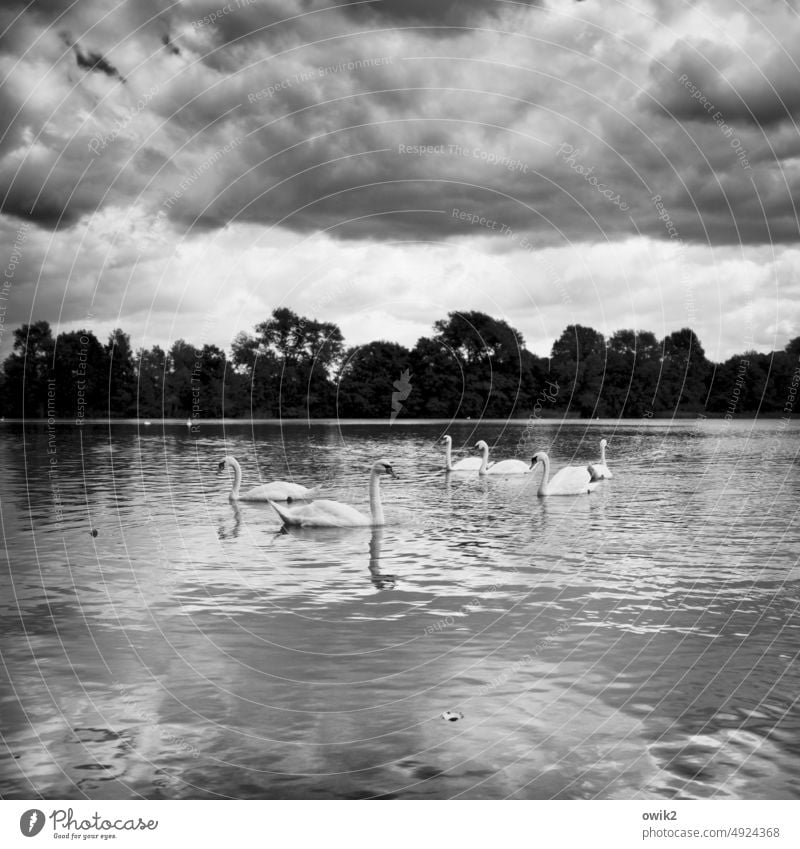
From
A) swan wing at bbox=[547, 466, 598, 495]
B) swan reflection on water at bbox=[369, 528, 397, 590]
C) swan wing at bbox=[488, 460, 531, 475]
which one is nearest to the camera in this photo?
swan reflection on water at bbox=[369, 528, 397, 590]

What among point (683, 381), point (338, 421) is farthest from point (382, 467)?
point (683, 381)

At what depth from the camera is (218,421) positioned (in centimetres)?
10494

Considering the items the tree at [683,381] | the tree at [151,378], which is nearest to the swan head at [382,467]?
the tree at [151,378]

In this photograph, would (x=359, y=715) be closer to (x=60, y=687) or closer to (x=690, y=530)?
(x=60, y=687)

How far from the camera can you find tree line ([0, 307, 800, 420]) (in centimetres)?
8275

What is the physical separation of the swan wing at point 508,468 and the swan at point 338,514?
15.9 m

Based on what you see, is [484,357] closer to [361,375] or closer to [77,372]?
[361,375]

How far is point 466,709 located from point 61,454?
149ft

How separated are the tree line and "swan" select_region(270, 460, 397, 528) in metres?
47.9

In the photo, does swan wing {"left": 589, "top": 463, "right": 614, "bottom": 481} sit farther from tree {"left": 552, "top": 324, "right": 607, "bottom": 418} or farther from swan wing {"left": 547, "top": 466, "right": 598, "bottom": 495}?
tree {"left": 552, "top": 324, "right": 607, "bottom": 418}

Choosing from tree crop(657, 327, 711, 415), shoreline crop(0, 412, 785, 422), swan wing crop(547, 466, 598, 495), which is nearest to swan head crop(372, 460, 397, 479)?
swan wing crop(547, 466, 598, 495)

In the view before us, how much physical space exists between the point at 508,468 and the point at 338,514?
56.7ft

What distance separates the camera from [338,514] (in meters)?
22.9

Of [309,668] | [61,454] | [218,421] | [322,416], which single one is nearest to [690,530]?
[309,668]
